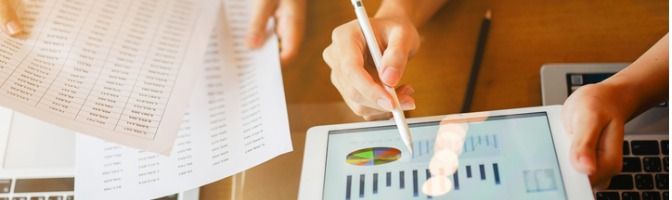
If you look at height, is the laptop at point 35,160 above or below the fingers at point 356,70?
below

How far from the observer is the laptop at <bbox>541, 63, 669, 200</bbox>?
446 mm

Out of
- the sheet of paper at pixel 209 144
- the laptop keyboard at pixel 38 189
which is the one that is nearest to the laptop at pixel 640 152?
the sheet of paper at pixel 209 144

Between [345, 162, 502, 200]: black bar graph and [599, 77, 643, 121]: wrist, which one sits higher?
[599, 77, 643, 121]: wrist

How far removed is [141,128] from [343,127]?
164 mm

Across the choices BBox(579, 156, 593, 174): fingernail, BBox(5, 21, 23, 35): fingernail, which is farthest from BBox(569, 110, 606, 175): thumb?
BBox(5, 21, 23, 35): fingernail

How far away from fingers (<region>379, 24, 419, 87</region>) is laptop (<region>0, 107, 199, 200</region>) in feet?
0.61

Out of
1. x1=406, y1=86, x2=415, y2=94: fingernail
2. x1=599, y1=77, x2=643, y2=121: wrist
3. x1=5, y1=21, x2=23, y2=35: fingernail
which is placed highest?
x1=5, y1=21, x2=23, y2=35: fingernail

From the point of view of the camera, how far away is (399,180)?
405 mm

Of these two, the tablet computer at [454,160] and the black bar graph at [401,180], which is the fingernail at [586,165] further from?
the black bar graph at [401,180]

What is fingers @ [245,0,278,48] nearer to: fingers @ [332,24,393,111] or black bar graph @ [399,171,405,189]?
fingers @ [332,24,393,111]

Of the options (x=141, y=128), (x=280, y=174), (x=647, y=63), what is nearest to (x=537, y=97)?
(x=647, y=63)

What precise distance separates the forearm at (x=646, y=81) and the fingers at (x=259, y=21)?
331mm

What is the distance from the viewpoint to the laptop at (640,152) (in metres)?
0.45

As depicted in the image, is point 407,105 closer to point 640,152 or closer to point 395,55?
point 395,55
